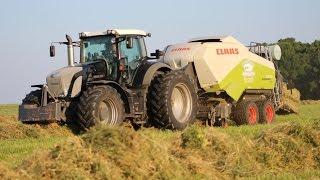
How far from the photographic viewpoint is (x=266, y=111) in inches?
728

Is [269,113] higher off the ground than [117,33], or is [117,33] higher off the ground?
[117,33]

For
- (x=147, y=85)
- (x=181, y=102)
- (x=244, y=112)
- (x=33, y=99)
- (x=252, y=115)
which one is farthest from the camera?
(x=252, y=115)

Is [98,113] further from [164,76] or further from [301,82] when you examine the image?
[301,82]

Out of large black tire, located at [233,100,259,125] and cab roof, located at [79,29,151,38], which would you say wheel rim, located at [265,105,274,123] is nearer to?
large black tire, located at [233,100,259,125]

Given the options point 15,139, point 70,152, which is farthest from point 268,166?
point 15,139

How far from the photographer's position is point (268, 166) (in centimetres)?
902

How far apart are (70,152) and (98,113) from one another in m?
5.61

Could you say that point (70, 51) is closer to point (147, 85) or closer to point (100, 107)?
point (147, 85)

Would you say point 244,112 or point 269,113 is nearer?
point 244,112

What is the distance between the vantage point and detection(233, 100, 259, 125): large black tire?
17.3 m

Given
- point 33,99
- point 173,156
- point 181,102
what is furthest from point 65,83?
point 173,156

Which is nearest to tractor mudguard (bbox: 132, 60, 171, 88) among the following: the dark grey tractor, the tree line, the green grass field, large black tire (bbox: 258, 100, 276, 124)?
the dark grey tractor

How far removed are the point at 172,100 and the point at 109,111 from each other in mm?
2120

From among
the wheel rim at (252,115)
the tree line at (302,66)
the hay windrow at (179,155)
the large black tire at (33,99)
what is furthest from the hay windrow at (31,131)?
the tree line at (302,66)
